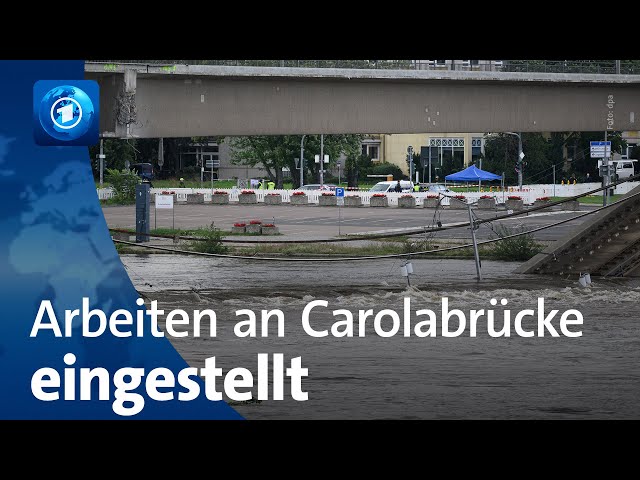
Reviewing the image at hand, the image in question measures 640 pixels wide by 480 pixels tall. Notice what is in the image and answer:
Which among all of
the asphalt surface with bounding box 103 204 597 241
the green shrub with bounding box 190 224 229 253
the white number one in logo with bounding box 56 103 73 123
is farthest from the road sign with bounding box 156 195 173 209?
the white number one in logo with bounding box 56 103 73 123

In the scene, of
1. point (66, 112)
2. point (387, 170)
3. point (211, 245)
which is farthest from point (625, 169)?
point (66, 112)

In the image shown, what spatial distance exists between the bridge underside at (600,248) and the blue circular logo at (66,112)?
2190 centimetres

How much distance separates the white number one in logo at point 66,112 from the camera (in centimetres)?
1925

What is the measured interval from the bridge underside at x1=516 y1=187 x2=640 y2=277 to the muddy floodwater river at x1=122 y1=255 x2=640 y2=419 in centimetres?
89

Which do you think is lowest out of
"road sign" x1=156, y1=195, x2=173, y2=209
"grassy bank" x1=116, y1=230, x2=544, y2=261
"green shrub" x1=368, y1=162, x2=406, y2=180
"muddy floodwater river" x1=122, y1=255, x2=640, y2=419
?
"muddy floodwater river" x1=122, y1=255, x2=640, y2=419

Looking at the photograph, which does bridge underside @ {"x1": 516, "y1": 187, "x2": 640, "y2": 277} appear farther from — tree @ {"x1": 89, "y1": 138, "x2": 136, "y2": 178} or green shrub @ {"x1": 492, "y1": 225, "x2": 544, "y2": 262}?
tree @ {"x1": 89, "y1": 138, "x2": 136, "y2": 178}

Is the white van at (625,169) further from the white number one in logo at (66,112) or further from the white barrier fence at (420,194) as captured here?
the white number one in logo at (66,112)

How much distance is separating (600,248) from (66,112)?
78.1 ft

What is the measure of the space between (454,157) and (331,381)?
345 feet

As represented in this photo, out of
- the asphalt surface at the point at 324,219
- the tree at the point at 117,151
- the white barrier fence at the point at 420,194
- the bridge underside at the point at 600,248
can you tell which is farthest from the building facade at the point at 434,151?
the bridge underside at the point at 600,248

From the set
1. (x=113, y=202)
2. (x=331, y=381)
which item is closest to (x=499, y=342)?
(x=331, y=381)
